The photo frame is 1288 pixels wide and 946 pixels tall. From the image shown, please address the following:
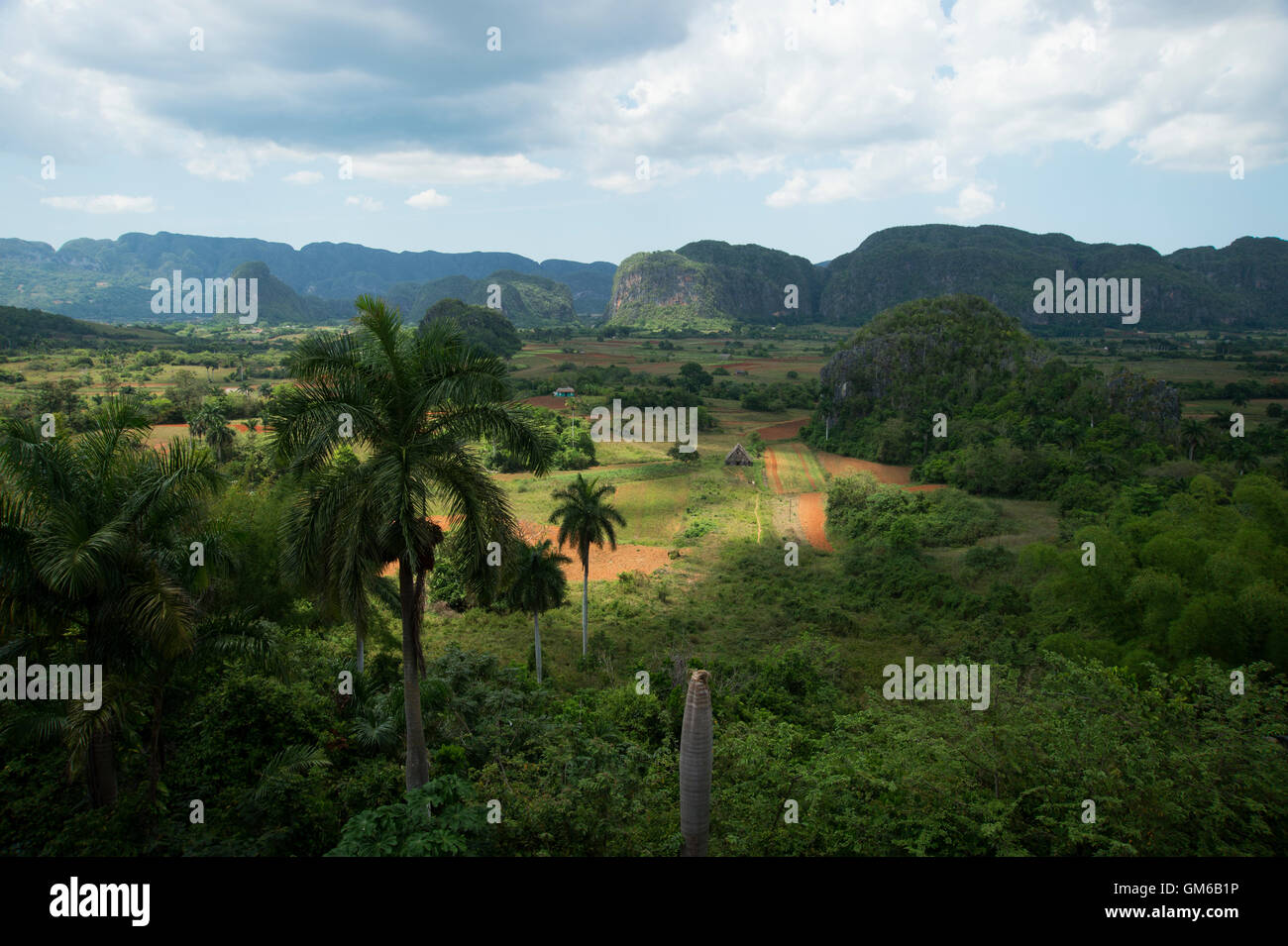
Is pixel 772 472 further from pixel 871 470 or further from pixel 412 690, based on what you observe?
pixel 412 690

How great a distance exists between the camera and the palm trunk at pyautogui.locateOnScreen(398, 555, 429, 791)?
892 centimetres

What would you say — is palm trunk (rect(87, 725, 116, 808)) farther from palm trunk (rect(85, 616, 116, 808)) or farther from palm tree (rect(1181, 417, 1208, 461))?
palm tree (rect(1181, 417, 1208, 461))

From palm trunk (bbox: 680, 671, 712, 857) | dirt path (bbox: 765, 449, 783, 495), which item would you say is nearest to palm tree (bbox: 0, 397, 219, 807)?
palm trunk (bbox: 680, 671, 712, 857)

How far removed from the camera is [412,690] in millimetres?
8953

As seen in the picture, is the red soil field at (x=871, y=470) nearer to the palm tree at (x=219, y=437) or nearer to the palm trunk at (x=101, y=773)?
the palm tree at (x=219, y=437)

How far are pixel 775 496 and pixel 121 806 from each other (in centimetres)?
3750

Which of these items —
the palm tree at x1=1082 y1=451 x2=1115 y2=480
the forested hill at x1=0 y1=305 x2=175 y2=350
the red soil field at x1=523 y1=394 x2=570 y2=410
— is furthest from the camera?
the forested hill at x1=0 y1=305 x2=175 y2=350

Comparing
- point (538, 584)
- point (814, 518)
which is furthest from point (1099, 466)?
point (538, 584)

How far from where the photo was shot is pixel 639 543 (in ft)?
111

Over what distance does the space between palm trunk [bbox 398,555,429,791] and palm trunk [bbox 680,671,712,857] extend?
3489mm

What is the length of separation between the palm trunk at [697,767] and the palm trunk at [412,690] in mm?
3489

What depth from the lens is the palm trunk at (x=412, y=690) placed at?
8.92 meters
